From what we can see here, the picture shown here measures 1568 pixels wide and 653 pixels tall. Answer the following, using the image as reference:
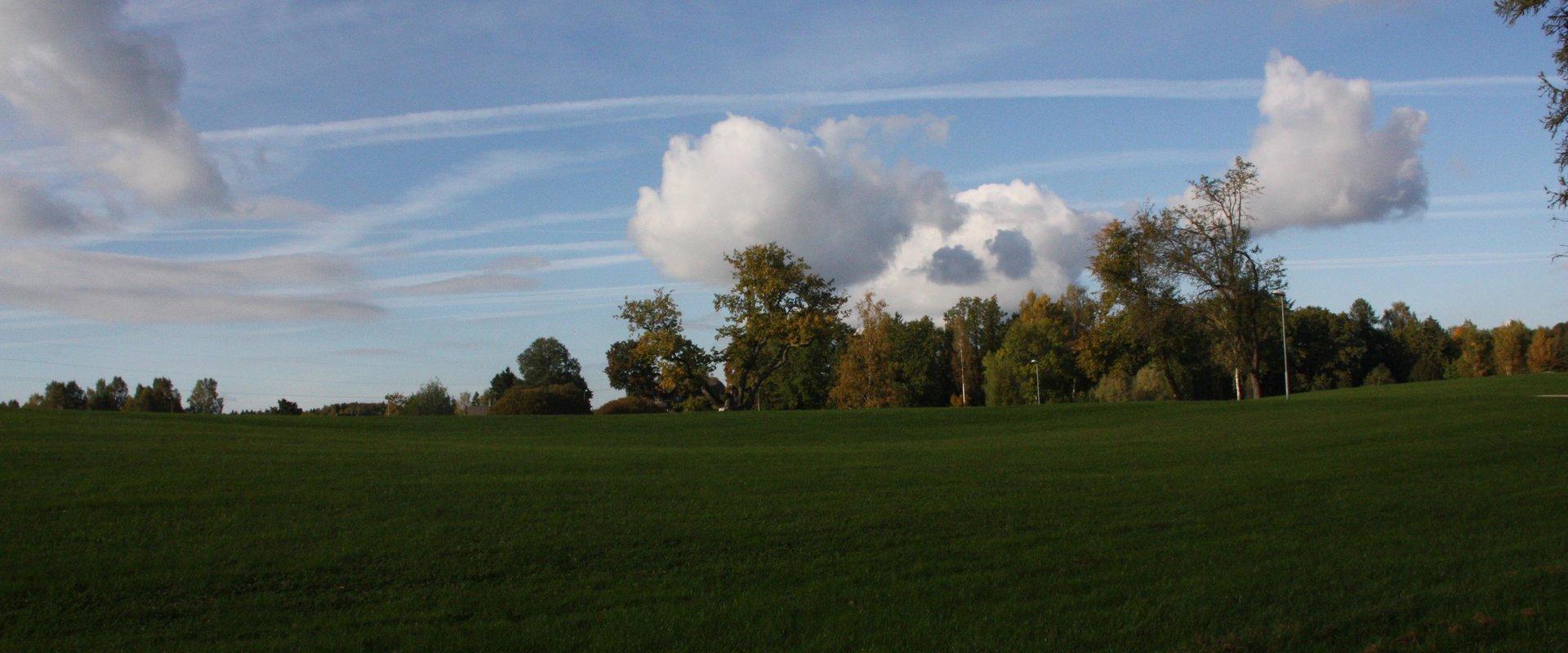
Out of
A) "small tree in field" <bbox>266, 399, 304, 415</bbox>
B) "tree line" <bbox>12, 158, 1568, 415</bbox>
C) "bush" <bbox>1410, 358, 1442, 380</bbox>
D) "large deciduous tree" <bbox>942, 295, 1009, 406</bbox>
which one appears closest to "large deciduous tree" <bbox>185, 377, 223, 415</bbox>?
"tree line" <bbox>12, 158, 1568, 415</bbox>

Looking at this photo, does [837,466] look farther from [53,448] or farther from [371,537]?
[53,448]

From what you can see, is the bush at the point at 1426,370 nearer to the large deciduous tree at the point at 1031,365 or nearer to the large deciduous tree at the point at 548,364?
the large deciduous tree at the point at 1031,365

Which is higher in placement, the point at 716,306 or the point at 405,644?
the point at 716,306

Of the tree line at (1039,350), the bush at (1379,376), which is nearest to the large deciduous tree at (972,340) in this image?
the tree line at (1039,350)

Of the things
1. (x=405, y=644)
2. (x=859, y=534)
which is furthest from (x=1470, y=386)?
(x=405, y=644)

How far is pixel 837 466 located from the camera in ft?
61.4

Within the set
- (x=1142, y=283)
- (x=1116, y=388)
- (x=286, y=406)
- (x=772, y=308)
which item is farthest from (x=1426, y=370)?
(x=286, y=406)

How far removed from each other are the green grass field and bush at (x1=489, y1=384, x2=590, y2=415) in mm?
31715

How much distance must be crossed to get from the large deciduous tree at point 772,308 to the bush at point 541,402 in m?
9.86

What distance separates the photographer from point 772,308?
1838 inches

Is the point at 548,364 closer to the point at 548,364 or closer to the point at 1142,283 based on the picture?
the point at 548,364

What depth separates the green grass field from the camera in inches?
343

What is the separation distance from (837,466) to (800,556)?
7.41 metres

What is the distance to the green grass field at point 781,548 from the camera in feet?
28.6
